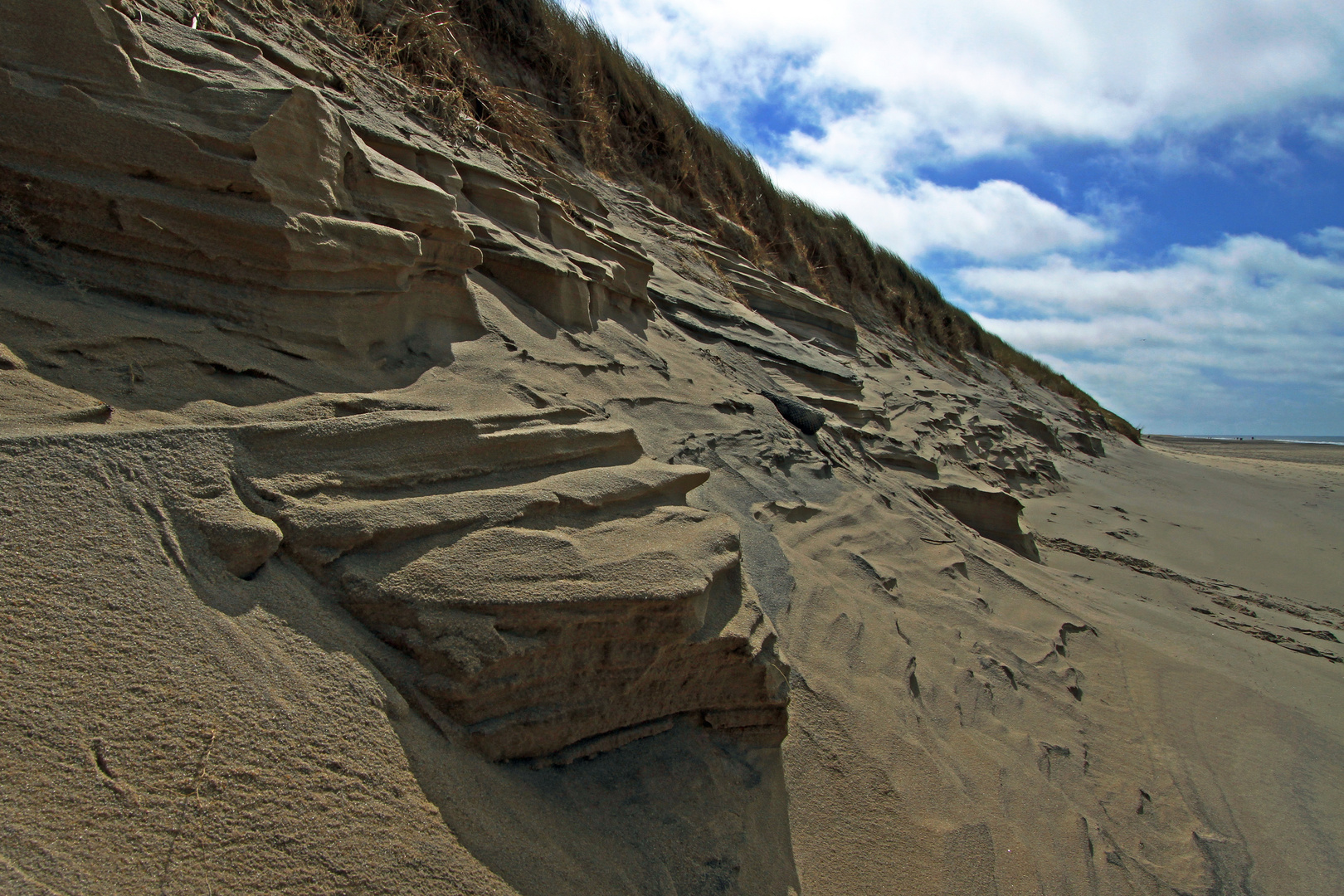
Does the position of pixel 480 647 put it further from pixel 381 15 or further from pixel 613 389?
pixel 381 15

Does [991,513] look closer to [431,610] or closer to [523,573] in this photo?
[523,573]

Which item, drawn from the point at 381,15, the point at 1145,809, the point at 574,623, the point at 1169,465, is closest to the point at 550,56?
the point at 381,15

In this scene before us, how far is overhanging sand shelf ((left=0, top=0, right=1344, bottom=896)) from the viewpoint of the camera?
1355 millimetres

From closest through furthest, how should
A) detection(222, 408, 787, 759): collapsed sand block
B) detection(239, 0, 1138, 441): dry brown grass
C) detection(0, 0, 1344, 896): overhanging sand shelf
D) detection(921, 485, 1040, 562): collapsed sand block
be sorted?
detection(0, 0, 1344, 896): overhanging sand shelf < detection(222, 408, 787, 759): collapsed sand block < detection(239, 0, 1138, 441): dry brown grass < detection(921, 485, 1040, 562): collapsed sand block

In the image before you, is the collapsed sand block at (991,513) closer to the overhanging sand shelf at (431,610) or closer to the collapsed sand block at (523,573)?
the overhanging sand shelf at (431,610)

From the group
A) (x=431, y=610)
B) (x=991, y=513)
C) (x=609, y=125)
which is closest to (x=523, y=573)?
(x=431, y=610)

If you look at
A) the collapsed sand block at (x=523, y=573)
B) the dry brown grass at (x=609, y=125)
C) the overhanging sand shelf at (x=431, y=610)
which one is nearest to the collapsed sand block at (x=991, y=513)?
the overhanging sand shelf at (x=431, y=610)

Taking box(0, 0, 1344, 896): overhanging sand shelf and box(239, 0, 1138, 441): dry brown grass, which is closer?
box(0, 0, 1344, 896): overhanging sand shelf

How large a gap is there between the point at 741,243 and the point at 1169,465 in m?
8.56

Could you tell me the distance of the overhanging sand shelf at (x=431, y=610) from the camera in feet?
4.45

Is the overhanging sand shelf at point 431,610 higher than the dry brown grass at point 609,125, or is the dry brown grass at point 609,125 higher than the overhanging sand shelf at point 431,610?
the dry brown grass at point 609,125

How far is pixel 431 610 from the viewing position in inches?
66.7

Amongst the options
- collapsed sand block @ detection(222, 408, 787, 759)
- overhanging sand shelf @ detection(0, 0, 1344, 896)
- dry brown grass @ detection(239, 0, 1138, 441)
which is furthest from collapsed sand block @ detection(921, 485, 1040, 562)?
dry brown grass @ detection(239, 0, 1138, 441)

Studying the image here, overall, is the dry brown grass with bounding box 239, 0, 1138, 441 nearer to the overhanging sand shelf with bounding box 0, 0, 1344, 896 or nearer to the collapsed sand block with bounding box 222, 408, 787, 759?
the overhanging sand shelf with bounding box 0, 0, 1344, 896
